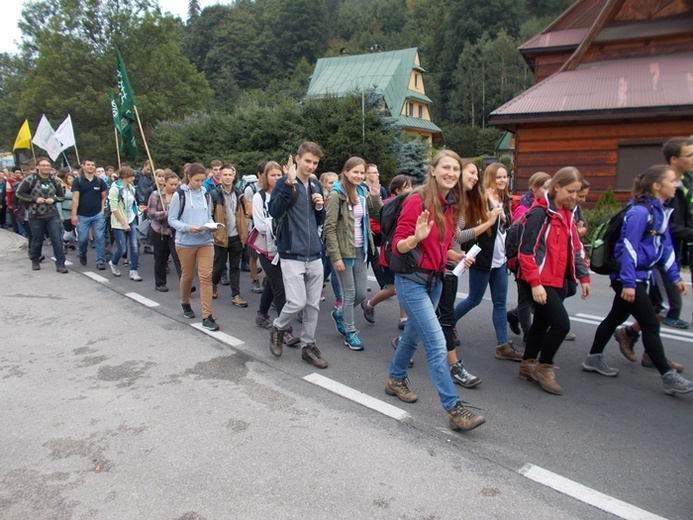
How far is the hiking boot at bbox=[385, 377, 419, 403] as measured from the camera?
13.0 feet

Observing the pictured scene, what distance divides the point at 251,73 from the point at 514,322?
275ft

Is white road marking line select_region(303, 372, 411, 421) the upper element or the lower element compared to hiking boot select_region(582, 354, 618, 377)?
lower

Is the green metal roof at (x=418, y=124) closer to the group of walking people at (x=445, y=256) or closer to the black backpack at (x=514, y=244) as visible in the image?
the group of walking people at (x=445, y=256)

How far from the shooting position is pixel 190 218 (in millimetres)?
6016

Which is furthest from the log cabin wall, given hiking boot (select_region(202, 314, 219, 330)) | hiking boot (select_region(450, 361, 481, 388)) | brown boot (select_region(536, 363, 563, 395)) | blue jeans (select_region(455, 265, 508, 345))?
hiking boot (select_region(202, 314, 219, 330))

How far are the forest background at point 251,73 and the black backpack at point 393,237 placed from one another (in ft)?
41.5

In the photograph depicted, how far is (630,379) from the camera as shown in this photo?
4473 mm

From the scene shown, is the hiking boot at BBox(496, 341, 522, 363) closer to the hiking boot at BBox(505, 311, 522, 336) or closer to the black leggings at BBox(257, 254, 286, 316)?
the hiking boot at BBox(505, 311, 522, 336)

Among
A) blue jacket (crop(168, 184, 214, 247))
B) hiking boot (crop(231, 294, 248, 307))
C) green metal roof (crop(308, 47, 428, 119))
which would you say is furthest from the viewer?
green metal roof (crop(308, 47, 428, 119))

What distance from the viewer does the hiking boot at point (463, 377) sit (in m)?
4.29

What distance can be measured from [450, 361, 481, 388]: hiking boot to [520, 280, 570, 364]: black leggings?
20.6 inches

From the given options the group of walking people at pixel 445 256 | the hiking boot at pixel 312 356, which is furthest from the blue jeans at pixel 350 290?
the hiking boot at pixel 312 356

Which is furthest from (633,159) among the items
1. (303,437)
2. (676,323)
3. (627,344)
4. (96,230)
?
(303,437)

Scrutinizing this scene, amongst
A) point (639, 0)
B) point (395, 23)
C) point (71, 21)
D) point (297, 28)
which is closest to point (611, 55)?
point (639, 0)
